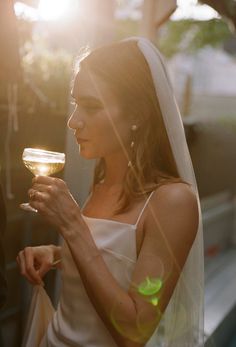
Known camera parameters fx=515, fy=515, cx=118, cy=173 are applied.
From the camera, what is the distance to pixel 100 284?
1599 mm

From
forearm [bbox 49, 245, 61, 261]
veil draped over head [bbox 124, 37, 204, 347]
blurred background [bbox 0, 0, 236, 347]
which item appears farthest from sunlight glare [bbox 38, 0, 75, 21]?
forearm [bbox 49, 245, 61, 261]

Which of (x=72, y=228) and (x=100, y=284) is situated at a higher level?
(x=72, y=228)

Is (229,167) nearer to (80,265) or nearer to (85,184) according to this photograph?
(85,184)

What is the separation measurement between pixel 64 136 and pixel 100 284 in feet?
11.1

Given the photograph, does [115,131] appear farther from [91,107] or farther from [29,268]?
[29,268]

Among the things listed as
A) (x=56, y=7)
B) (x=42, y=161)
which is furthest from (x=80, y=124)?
(x=56, y=7)

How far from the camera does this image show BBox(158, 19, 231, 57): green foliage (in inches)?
517

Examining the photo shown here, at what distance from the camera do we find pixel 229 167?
367 inches

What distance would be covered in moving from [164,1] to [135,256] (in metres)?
2.67

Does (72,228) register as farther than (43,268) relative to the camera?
No

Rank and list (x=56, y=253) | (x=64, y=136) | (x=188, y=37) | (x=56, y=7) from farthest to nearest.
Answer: (x=188, y=37) → (x=64, y=136) → (x=56, y=7) → (x=56, y=253)

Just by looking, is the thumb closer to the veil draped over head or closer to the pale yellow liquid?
the pale yellow liquid

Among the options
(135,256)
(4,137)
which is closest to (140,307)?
(135,256)

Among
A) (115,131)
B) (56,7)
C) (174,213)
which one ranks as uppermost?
(56,7)
